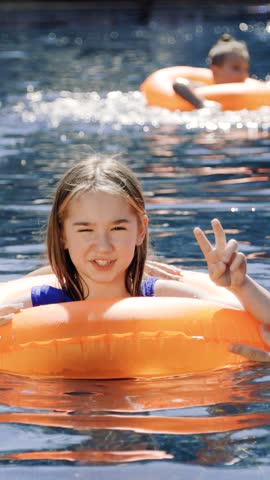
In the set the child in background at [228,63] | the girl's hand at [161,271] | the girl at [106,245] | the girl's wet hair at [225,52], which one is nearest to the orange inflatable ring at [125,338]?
the girl at [106,245]

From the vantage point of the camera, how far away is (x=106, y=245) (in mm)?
3807

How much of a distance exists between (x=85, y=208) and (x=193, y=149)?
Answer: 16.4ft

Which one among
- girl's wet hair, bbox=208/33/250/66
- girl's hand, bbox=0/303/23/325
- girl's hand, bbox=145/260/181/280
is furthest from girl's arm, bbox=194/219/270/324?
girl's wet hair, bbox=208/33/250/66

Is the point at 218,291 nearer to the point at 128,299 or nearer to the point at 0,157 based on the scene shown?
the point at 128,299

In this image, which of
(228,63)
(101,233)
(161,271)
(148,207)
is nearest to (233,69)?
(228,63)

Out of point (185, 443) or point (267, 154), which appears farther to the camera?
point (267, 154)

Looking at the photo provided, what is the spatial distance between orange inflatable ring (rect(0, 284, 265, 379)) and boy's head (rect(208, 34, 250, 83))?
758cm

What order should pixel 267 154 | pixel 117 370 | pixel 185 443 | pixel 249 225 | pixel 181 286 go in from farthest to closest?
pixel 267 154 → pixel 249 225 → pixel 181 286 → pixel 117 370 → pixel 185 443

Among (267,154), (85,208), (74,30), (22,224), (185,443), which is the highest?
(74,30)

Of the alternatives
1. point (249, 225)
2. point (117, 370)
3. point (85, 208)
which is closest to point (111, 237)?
point (85, 208)

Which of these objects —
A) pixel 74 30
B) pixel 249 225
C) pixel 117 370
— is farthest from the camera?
pixel 74 30

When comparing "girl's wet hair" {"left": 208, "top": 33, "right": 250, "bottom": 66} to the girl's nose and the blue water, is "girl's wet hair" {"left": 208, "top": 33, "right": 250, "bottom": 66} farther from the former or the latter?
the girl's nose

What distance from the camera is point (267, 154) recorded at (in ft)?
27.7

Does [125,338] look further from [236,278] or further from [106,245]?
[236,278]
